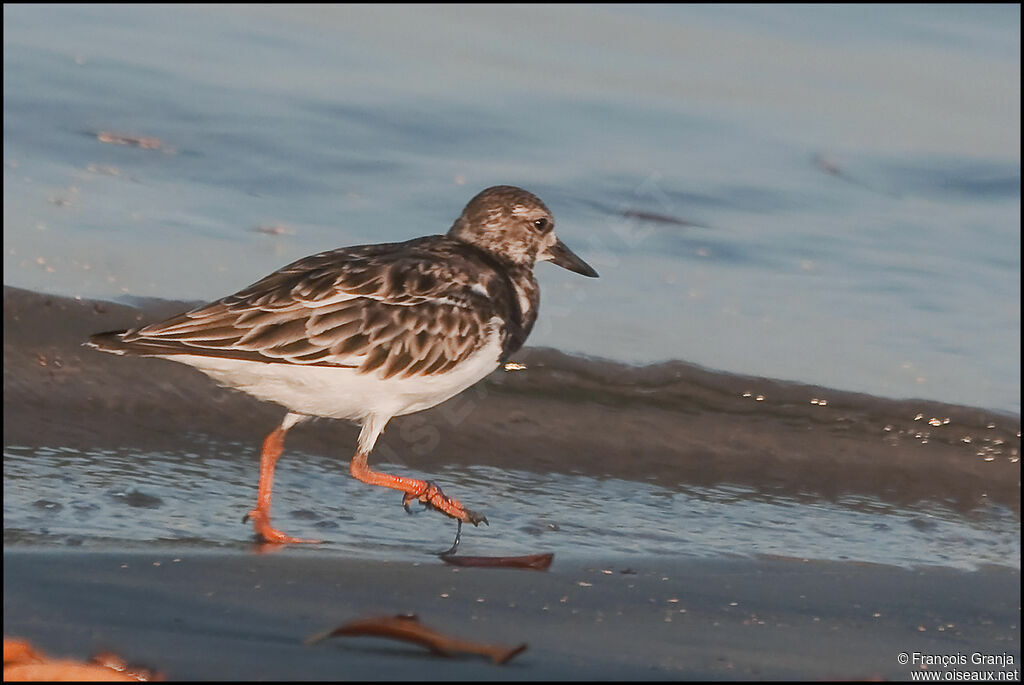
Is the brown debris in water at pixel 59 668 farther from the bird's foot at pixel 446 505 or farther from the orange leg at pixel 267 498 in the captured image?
the bird's foot at pixel 446 505

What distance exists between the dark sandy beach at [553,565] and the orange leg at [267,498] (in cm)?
6

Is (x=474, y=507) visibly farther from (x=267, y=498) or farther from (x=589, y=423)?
(x=589, y=423)

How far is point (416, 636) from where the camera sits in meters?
3.34

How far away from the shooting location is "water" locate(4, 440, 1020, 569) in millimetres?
4250

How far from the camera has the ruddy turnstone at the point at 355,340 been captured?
4406 millimetres

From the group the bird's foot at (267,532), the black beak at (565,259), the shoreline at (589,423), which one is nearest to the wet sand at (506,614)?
the bird's foot at (267,532)

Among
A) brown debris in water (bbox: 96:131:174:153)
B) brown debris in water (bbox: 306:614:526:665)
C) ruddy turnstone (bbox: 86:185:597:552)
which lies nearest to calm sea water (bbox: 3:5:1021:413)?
brown debris in water (bbox: 96:131:174:153)

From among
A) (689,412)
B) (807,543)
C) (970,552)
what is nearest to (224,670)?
(807,543)

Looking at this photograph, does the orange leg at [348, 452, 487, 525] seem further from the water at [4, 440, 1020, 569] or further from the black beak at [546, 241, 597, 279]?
the black beak at [546, 241, 597, 279]

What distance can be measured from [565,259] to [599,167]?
10.9 feet

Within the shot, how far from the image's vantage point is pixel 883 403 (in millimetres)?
5992

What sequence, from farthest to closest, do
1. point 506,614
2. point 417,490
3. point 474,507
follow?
point 474,507 < point 417,490 < point 506,614

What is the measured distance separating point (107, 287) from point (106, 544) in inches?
93.2

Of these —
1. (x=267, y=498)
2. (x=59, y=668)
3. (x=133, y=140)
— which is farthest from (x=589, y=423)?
(x=133, y=140)
